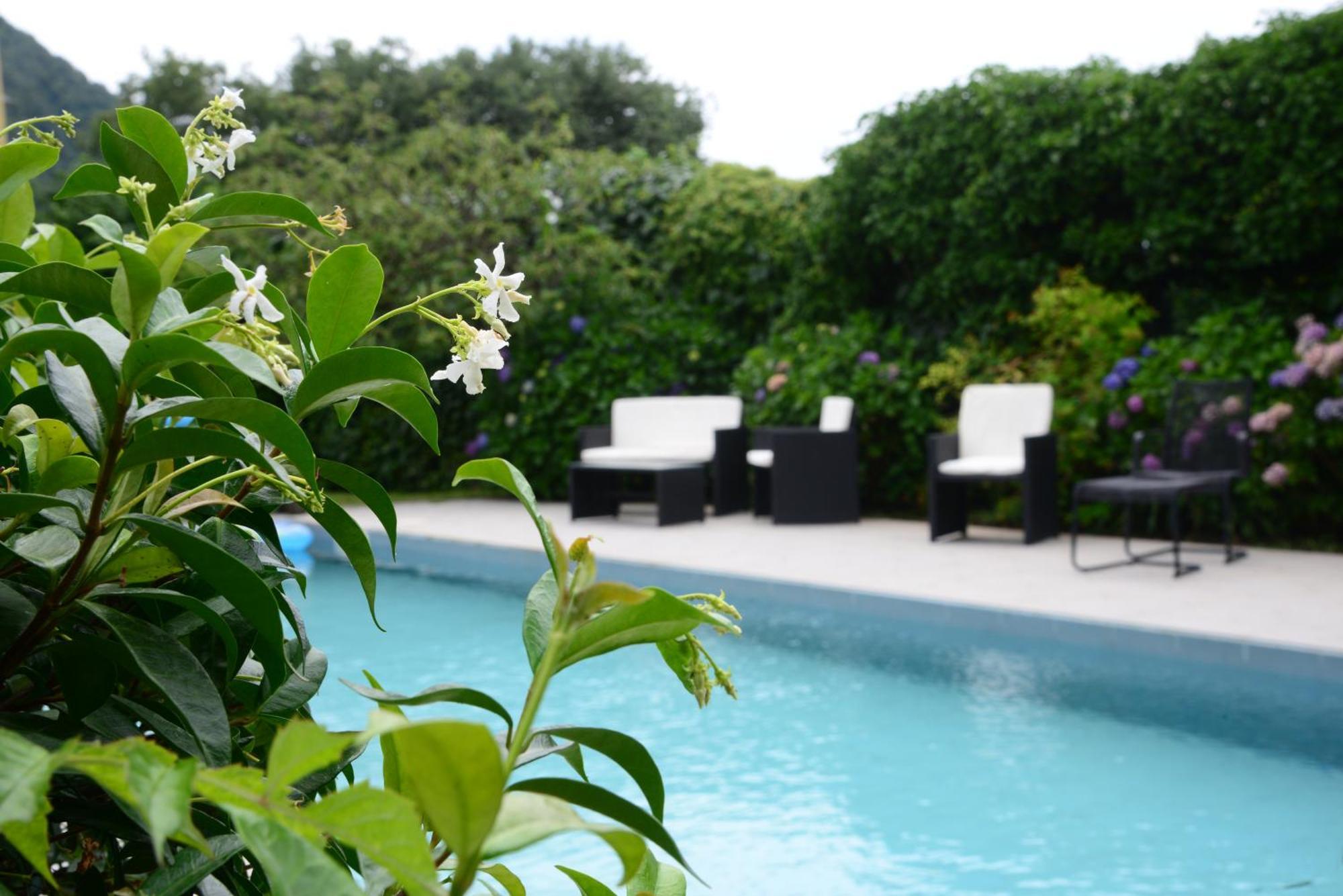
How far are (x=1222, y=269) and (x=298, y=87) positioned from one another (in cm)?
1890

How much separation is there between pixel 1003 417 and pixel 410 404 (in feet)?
23.9

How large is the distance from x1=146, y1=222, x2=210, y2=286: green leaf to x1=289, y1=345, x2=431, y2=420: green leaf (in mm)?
83

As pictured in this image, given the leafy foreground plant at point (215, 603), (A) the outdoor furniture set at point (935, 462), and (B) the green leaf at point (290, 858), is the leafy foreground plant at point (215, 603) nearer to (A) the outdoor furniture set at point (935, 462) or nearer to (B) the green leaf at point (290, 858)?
(B) the green leaf at point (290, 858)

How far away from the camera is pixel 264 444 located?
69 centimetres

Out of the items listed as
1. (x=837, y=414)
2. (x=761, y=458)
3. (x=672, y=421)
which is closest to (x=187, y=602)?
(x=837, y=414)

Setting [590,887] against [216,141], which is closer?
[590,887]

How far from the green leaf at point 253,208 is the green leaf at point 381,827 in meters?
0.47

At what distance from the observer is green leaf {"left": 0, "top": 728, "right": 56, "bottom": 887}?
38 centimetres

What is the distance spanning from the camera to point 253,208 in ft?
2.59

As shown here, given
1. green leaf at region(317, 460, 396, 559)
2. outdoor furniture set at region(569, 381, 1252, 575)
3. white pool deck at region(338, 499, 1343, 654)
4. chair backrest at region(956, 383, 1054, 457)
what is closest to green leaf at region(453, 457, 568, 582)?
green leaf at region(317, 460, 396, 559)

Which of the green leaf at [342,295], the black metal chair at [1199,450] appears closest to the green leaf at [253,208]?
the green leaf at [342,295]

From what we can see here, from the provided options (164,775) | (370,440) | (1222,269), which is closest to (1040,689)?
(1222,269)

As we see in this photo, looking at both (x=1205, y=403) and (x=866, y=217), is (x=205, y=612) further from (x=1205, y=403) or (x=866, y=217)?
(x=866, y=217)

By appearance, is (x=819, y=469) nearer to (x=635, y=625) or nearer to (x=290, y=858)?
(x=635, y=625)
